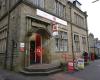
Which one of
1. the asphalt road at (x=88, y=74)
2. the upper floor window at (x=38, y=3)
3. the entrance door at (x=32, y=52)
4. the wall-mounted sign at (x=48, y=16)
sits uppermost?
the upper floor window at (x=38, y=3)

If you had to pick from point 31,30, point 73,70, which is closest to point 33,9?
point 31,30

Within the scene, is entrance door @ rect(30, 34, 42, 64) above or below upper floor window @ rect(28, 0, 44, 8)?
below

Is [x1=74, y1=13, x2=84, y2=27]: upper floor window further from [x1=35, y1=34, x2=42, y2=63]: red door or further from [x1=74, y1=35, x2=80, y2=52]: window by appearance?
[x1=35, y1=34, x2=42, y2=63]: red door

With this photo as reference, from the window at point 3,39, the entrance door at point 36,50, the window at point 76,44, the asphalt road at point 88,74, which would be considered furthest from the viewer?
the window at point 76,44

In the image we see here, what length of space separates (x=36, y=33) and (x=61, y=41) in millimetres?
3855

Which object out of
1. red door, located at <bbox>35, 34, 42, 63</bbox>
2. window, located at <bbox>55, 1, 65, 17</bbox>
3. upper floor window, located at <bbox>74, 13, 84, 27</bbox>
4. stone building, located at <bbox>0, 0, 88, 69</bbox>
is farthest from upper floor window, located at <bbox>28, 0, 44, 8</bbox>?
upper floor window, located at <bbox>74, 13, 84, 27</bbox>

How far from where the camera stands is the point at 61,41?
15.2 metres

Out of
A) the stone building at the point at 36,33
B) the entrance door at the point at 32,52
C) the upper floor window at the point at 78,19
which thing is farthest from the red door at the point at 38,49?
the upper floor window at the point at 78,19

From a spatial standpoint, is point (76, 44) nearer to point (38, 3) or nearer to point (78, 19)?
point (78, 19)

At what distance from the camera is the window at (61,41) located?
47.7ft

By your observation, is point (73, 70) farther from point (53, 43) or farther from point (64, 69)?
point (53, 43)

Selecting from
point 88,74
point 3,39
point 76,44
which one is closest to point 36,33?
point 3,39

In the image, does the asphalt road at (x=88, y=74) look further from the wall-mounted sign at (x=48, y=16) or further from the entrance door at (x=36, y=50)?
the wall-mounted sign at (x=48, y=16)

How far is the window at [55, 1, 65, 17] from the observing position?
1516 cm
